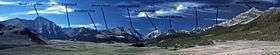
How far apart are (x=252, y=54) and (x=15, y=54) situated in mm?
81455

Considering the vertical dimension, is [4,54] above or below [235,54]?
below

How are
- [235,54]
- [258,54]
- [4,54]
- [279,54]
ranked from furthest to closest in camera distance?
[4,54] < [235,54] < [258,54] < [279,54]

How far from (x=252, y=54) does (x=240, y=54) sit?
6.37m

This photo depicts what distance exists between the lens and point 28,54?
544 feet

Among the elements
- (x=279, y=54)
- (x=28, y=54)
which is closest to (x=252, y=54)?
(x=279, y=54)

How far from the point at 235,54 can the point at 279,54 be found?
67.4ft

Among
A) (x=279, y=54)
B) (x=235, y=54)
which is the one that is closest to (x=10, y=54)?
(x=235, y=54)

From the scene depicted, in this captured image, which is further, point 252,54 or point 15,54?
point 15,54

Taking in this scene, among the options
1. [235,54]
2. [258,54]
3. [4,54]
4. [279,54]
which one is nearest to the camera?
[279,54]

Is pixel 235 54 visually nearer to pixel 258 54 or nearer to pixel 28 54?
pixel 258 54

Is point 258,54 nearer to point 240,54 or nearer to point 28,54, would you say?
point 240,54

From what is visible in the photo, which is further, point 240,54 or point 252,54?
point 240,54

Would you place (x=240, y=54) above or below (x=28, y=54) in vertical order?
above

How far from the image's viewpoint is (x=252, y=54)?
97.9 meters
